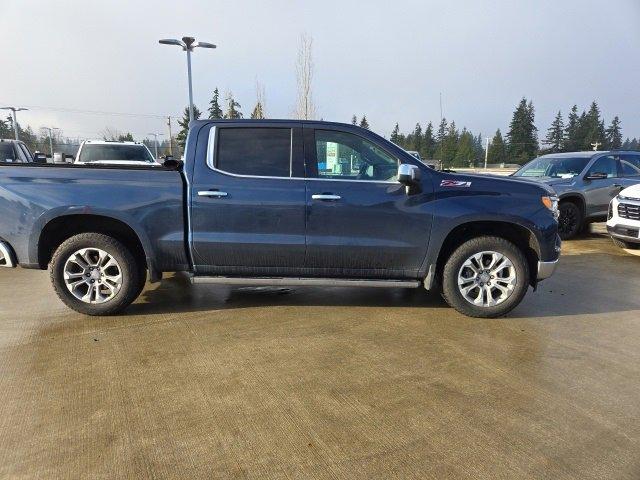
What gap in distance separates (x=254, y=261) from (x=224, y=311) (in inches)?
27.3

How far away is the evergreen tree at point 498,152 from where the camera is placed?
2445 inches

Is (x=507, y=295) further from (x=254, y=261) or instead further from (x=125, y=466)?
(x=125, y=466)

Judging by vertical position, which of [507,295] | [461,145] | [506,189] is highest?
[461,145]

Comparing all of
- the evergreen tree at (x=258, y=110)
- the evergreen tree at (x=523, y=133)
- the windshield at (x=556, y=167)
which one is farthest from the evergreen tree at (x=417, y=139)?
the windshield at (x=556, y=167)

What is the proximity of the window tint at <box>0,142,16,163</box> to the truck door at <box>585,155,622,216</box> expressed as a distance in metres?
12.4

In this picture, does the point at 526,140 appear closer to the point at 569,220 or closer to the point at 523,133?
the point at 523,133

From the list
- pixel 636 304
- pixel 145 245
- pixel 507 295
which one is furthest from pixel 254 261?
pixel 636 304

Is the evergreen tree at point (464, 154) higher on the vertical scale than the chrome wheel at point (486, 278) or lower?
higher

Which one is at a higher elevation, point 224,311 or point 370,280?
point 370,280

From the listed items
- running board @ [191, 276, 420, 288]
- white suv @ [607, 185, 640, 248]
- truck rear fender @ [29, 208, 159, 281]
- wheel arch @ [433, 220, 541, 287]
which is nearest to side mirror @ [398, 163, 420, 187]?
wheel arch @ [433, 220, 541, 287]

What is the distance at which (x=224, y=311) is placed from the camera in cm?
479

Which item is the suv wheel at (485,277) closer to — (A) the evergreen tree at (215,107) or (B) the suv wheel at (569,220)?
(B) the suv wheel at (569,220)

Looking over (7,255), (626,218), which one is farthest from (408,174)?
(626,218)

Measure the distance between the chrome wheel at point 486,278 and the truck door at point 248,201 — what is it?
1.67 meters
